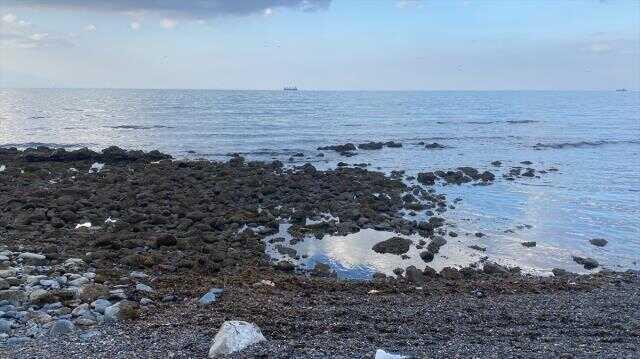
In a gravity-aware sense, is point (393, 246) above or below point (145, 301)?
below

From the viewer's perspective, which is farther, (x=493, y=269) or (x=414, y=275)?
(x=493, y=269)

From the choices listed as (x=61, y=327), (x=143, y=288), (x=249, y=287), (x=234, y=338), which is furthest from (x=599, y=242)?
(x=61, y=327)

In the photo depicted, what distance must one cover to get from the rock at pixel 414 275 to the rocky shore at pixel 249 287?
0.05m

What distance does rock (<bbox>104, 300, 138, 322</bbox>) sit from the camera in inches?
354

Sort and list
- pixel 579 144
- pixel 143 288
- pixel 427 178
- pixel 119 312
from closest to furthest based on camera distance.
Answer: pixel 119 312 < pixel 143 288 < pixel 427 178 < pixel 579 144

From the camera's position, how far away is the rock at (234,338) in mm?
7543

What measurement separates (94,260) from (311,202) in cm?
968

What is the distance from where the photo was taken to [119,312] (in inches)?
358

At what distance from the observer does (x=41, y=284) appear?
413 inches

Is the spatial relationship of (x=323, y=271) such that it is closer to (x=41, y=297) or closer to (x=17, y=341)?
(x=41, y=297)

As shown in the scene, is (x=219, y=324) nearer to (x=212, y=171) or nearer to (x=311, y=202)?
(x=311, y=202)

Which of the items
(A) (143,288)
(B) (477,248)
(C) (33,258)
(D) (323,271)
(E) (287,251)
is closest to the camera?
(A) (143,288)

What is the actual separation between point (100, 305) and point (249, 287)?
286cm

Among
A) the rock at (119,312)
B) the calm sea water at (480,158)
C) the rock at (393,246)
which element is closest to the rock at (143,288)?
the rock at (119,312)
